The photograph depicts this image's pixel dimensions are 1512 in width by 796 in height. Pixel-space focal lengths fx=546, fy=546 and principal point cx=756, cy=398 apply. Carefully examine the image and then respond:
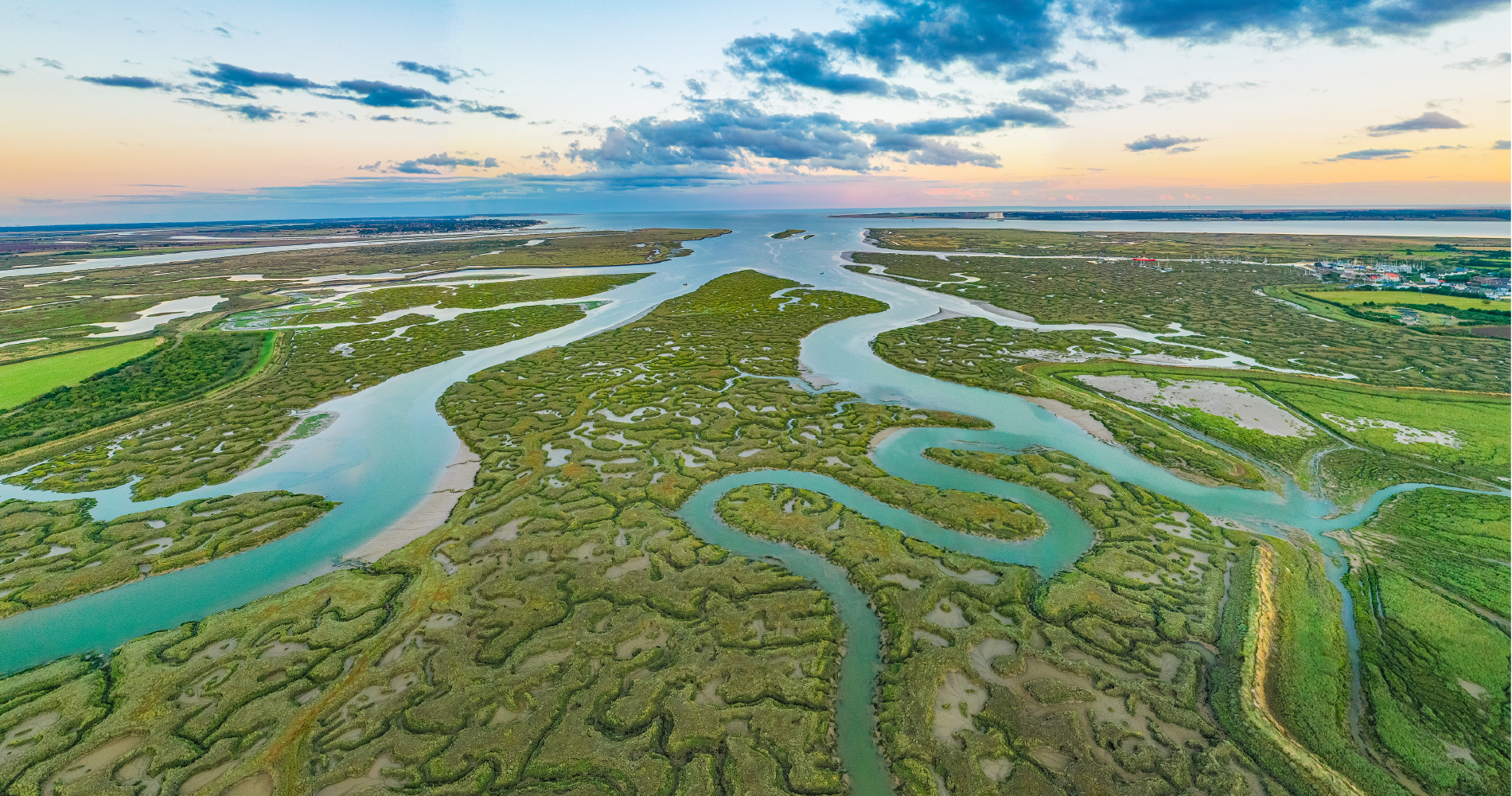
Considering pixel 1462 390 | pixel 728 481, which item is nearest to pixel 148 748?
pixel 728 481

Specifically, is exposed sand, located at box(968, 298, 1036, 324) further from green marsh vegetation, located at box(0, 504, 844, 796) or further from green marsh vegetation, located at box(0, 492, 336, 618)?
green marsh vegetation, located at box(0, 492, 336, 618)

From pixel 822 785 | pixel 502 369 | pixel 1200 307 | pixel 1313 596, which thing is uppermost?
pixel 1200 307

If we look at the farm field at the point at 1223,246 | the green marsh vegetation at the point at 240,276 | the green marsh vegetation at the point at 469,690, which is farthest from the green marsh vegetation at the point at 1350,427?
the farm field at the point at 1223,246

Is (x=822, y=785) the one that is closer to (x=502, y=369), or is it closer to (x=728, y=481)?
(x=728, y=481)

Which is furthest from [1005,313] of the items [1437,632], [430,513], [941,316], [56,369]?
[56,369]

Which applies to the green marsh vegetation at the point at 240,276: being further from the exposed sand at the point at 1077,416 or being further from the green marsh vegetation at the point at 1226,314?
the exposed sand at the point at 1077,416
